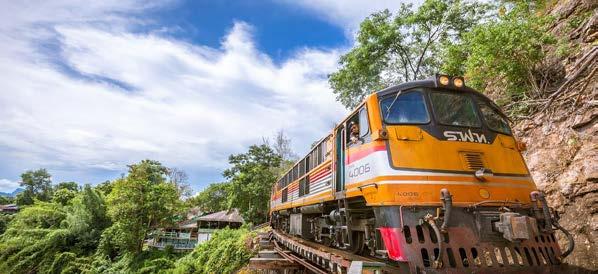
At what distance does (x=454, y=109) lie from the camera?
19.6 feet

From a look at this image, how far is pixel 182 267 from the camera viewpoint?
2595cm

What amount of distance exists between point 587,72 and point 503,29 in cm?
238

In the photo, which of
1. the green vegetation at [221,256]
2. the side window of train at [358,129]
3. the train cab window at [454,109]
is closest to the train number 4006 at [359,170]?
the side window of train at [358,129]

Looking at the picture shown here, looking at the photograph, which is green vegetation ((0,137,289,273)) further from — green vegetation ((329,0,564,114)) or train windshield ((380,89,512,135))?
train windshield ((380,89,512,135))

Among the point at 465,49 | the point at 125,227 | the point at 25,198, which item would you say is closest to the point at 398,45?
the point at 465,49

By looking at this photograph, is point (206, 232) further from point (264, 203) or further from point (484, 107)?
point (484, 107)

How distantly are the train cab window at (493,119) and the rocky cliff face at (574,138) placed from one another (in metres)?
2.34

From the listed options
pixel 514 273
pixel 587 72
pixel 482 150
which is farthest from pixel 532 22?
pixel 514 273

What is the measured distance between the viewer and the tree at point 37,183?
217 ft

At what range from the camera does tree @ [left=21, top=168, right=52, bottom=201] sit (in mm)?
66250

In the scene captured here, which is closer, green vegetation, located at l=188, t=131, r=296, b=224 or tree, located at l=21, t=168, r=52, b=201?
green vegetation, located at l=188, t=131, r=296, b=224

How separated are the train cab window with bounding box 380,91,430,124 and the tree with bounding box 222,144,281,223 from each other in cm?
2494

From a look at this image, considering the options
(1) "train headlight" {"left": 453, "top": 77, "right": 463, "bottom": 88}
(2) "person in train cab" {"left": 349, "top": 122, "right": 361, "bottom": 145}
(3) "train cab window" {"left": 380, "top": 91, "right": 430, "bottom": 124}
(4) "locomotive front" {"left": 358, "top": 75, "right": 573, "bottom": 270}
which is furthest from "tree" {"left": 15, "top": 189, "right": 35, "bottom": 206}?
(1) "train headlight" {"left": 453, "top": 77, "right": 463, "bottom": 88}

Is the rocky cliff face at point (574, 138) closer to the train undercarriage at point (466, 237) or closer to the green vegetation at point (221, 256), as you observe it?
the train undercarriage at point (466, 237)
